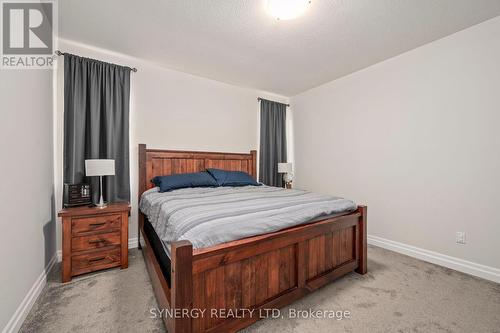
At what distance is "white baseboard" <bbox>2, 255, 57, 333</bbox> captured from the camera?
4.32 feet

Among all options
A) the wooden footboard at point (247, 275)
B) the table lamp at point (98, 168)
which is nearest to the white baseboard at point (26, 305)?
the table lamp at point (98, 168)

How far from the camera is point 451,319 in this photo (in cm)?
150

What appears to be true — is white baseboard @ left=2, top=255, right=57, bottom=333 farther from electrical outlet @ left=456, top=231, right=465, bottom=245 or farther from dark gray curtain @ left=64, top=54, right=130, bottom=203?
electrical outlet @ left=456, top=231, right=465, bottom=245

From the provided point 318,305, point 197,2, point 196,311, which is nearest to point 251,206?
point 196,311

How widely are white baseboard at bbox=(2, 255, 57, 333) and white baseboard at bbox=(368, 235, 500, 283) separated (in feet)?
12.0

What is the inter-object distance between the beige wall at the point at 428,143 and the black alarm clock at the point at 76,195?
11.2 feet

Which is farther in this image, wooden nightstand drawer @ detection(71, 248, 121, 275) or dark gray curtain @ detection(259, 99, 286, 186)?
dark gray curtain @ detection(259, 99, 286, 186)

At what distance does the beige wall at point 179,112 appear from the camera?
2859 millimetres

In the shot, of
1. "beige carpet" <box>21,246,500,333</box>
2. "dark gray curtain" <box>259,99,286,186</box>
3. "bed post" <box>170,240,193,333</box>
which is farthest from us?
"dark gray curtain" <box>259,99,286,186</box>

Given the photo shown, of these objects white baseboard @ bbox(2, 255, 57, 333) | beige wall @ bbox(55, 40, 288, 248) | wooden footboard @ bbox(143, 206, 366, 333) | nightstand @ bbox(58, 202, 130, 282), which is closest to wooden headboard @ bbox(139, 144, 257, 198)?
beige wall @ bbox(55, 40, 288, 248)

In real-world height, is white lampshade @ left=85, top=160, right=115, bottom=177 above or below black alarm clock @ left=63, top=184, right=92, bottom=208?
above

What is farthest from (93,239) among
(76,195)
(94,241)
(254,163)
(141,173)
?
(254,163)

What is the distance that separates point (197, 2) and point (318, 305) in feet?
8.87

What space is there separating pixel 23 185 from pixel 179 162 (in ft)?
5.70
